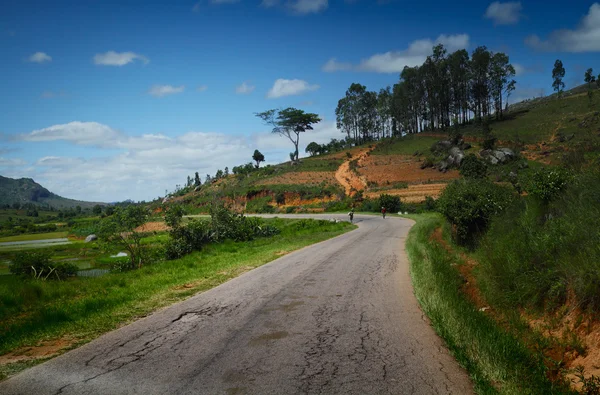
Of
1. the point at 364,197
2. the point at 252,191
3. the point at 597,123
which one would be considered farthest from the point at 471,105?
the point at 252,191

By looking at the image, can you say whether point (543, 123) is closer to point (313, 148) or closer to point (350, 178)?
point (350, 178)

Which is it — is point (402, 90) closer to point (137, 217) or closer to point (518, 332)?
point (137, 217)

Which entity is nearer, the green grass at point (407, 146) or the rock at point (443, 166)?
the rock at point (443, 166)

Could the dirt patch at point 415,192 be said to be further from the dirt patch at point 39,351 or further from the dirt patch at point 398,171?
the dirt patch at point 39,351

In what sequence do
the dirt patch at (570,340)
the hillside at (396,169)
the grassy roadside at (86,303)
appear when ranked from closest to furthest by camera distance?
the dirt patch at (570,340), the grassy roadside at (86,303), the hillside at (396,169)

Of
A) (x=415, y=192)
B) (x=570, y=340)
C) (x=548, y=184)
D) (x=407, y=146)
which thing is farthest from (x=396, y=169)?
(x=570, y=340)

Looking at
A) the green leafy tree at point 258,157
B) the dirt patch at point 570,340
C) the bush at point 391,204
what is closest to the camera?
the dirt patch at point 570,340

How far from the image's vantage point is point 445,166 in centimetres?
5747

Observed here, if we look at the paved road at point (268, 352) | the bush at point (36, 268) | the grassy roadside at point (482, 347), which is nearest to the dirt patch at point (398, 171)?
the grassy roadside at point (482, 347)

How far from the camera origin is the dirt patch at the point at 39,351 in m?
5.52

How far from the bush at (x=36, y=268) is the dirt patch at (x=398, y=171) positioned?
4919 centimetres

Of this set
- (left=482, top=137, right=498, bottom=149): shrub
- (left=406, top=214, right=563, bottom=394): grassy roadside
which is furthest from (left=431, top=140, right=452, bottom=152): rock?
(left=406, top=214, right=563, bottom=394): grassy roadside

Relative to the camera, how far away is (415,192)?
1999 inches

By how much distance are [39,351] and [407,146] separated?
80400 mm
